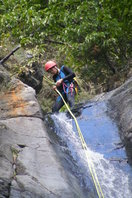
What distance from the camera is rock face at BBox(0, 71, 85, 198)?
10.9 feet

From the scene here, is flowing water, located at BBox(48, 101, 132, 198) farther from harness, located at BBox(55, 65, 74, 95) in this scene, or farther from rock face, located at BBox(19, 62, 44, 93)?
rock face, located at BBox(19, 62, 44, 93)

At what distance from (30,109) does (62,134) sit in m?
0.77

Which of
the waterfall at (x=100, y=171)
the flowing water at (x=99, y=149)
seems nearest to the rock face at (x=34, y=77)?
the flowing water at (x=99, y=149)

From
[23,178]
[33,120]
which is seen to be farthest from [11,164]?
[33,120]

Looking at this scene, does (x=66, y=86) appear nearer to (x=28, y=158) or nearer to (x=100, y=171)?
(x=100, y=171)

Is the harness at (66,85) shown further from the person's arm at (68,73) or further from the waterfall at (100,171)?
the waterfall at (100,171)

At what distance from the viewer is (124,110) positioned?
6133 mm

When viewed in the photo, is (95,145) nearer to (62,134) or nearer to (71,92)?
(62,134)

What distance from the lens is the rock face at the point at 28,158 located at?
10.9 feet

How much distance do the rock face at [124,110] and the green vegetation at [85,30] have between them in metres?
2.04

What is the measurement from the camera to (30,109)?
5.70 m

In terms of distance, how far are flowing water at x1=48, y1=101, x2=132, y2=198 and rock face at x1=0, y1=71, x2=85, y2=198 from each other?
0.48 m

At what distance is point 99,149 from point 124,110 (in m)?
1.11

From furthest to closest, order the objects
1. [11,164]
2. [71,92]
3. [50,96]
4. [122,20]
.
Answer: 1. [50,96]
2. [122,20]
3. [71,92]
4. [11,164]
